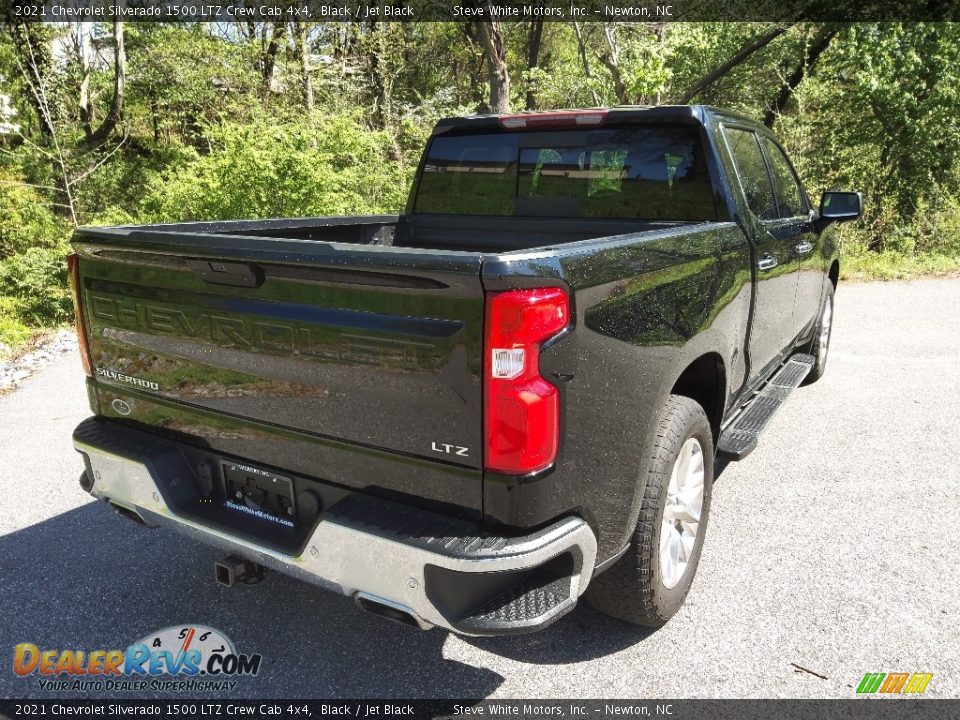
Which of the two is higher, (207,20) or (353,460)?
(207,20)

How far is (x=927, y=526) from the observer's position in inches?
139

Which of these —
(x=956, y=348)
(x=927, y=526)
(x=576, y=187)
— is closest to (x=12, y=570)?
(x=576, y=187)

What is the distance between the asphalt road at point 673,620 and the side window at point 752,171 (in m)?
1.53

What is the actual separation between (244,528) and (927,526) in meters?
3.20

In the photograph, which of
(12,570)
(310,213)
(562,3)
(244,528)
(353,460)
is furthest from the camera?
(562,3)

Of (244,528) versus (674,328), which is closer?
(244,528)

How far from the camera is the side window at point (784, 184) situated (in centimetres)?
420

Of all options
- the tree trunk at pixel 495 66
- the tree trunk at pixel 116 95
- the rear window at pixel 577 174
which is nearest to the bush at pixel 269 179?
the tree trunk at pixel 495 66

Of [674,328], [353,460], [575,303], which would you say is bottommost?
[353,460]

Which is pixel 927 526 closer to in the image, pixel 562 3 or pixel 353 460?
pixel 353 460

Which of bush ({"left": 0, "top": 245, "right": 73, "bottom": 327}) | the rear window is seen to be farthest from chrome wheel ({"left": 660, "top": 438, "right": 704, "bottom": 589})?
bush ({"left": 0, "top": 245, "right": 73, "bottom": 327})

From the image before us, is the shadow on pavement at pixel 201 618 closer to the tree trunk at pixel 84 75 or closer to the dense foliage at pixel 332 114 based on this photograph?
the dense foliage at pixel 332 114

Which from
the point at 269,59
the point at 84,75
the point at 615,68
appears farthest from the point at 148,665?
the point at 84,75

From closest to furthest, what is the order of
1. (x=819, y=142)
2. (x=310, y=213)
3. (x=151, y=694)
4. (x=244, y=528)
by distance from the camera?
(x=244, y=528) → (x=151, y=694) → (x=310, y=213) → (x=819, y=142)
